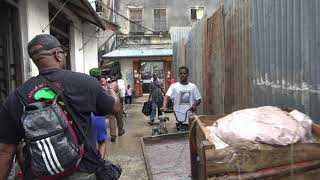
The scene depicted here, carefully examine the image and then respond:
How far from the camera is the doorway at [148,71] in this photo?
28188mm

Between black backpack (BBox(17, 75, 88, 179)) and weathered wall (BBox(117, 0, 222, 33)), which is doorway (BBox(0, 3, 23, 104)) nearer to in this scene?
black backpack (BBox(17, 75, 88, 179))

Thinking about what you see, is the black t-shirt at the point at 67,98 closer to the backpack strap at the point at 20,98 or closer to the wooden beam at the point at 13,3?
the backpack strap at the point at 20,98

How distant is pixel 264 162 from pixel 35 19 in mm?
5410

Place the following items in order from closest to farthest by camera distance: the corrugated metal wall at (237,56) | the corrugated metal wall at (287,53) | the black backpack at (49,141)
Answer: the black backpack at (49,141) → the corrugated metal wall at (287,53) → the corrugated metal wall at (237,56)

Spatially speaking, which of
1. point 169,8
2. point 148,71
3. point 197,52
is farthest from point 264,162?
point 169,8

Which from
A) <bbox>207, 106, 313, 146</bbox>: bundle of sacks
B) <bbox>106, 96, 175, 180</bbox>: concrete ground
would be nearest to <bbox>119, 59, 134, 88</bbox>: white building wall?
<bbox>106, 96, 175, 180</bbox>: concrete ground

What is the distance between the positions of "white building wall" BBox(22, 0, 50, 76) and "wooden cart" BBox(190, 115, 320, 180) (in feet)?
15.9

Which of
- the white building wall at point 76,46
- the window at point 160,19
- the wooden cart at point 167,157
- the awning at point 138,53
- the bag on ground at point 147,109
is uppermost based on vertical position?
the window at point 160,19

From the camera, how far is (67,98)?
2.59 m

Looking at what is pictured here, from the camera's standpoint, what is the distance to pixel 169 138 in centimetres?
885

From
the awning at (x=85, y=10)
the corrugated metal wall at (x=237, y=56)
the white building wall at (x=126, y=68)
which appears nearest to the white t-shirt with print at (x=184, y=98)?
the corrugated metal wall at (x=237, y=56)

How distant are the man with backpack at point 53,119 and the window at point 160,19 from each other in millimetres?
28226

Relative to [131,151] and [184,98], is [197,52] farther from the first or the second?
Answer: [131,151]

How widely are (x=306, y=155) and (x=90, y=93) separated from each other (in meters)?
1.51
